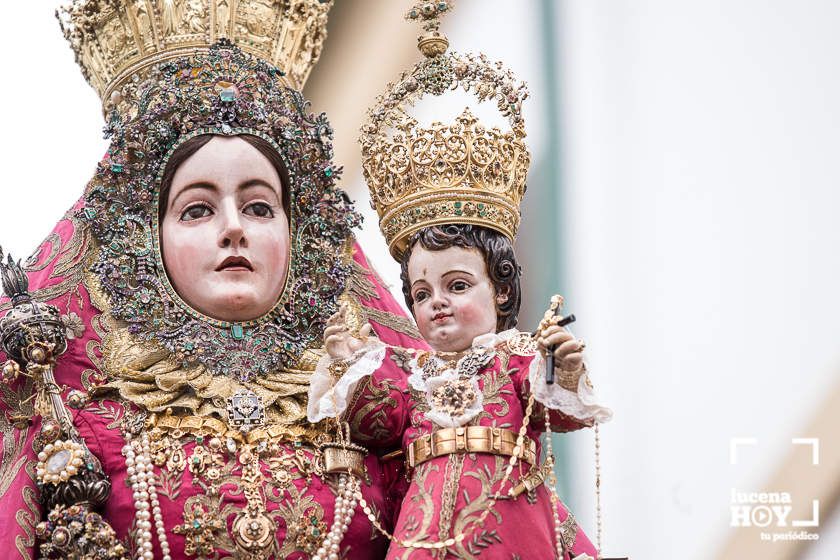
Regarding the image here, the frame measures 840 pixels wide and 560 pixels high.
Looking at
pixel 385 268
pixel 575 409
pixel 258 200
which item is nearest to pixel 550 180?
pixel 385 268

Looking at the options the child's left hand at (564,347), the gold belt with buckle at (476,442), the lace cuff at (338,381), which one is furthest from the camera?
the lace cuff at (338,381)

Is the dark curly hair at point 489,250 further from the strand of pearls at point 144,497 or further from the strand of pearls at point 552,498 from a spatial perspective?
the strand of pearls at point 144,497

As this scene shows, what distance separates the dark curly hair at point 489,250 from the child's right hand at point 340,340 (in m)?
0.20

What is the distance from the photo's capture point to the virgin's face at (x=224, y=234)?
478cm

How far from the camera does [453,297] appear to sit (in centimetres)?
453

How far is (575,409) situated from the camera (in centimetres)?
426

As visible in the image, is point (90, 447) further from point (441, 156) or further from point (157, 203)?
point (441, 156)

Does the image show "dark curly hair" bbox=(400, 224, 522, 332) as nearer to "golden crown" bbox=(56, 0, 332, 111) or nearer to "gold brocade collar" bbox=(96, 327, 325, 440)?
"gold brocade collar" bbox=(96, 327, 325, 440)

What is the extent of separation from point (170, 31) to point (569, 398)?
188 centimetres

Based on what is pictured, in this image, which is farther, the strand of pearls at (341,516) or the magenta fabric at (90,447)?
the strand of pearls at (341,516)

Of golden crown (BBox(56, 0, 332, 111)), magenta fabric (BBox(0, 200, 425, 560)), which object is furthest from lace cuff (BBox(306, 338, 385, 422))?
golden crown (BBox(56, 0, 332, 111))

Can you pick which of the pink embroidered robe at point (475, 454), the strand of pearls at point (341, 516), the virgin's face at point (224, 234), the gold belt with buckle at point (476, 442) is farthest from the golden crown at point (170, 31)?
the gold belt with buckle at point (476, 442)

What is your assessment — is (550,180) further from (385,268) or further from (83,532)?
(83,532)

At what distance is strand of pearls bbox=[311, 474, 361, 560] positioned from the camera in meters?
4.54
